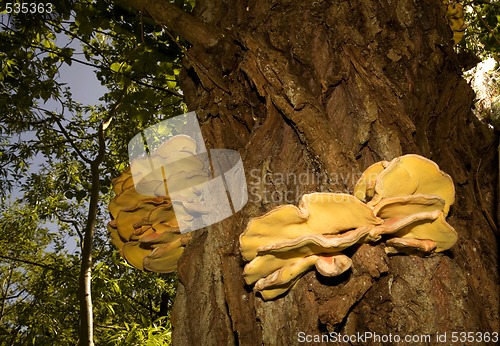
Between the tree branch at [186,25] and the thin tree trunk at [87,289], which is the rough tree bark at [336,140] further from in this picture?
the thin tree trunk at [87,289]

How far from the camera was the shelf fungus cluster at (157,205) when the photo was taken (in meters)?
2.13

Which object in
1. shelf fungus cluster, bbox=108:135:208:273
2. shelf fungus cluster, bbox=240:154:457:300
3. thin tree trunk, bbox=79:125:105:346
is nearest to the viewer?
shelf fungus cluster, bbox=240:154:457:300

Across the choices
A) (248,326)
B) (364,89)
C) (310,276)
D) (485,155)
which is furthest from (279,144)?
(485,155)

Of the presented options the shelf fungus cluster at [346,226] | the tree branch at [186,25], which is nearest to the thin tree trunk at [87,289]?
the tree branch at [186,25]

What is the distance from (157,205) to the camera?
2271 mm

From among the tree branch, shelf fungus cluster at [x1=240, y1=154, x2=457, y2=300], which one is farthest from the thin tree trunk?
shelf fungus cluster at [x1=240, y1=154, x2=457, y2=300]

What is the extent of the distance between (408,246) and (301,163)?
1.81 ft

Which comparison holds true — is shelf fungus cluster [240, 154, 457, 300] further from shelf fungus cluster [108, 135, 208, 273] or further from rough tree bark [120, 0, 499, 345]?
shelf fungus cluster [108, 135, 208, 273]

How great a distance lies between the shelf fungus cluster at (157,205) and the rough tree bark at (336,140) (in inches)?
8.5

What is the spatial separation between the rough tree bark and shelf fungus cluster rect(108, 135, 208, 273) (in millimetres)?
216

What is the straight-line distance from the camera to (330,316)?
1.31 metres

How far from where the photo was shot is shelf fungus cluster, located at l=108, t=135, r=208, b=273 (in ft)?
6.99

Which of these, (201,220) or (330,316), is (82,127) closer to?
(201,220)

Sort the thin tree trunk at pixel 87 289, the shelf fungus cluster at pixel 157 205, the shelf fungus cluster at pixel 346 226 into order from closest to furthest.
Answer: the shelf fungus cluster at pixel 346 226 < the shelf fungus cluster at pixel 157 205 < the thin tree trunk at pixel 87 289
